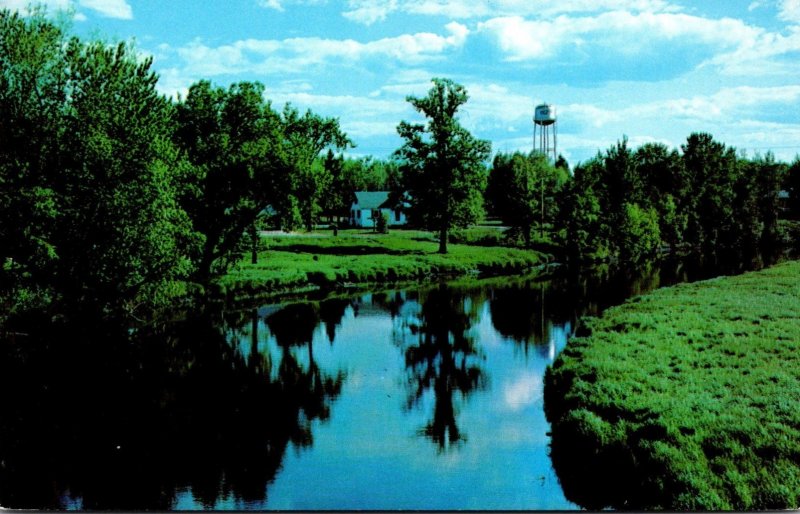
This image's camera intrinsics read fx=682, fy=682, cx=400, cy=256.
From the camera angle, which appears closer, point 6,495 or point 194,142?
point 6,495

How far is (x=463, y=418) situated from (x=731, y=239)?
72.4 metres

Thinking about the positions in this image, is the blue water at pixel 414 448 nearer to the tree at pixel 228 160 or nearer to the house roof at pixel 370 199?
the tree at pixel 228 160

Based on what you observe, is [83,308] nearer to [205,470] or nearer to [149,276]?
[149,276]

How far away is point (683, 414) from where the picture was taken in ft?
51.7

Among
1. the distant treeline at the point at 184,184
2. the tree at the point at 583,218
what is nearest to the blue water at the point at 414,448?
the distant treeline at the point at 184,184

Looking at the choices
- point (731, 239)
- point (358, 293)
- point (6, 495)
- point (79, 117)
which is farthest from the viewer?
point (731, 239)

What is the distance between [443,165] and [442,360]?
35858 millimetres

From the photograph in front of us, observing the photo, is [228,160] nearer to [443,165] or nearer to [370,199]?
[443,165]

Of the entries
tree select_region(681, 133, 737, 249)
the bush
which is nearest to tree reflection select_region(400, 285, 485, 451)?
the bush

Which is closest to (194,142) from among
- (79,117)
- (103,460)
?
(79,117)

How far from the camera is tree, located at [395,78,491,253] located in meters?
60.5

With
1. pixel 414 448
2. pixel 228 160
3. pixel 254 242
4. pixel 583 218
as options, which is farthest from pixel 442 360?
pixel 583 218

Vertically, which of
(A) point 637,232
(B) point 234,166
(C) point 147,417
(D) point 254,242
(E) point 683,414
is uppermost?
(B) point 234,166

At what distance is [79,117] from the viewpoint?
27.6m
